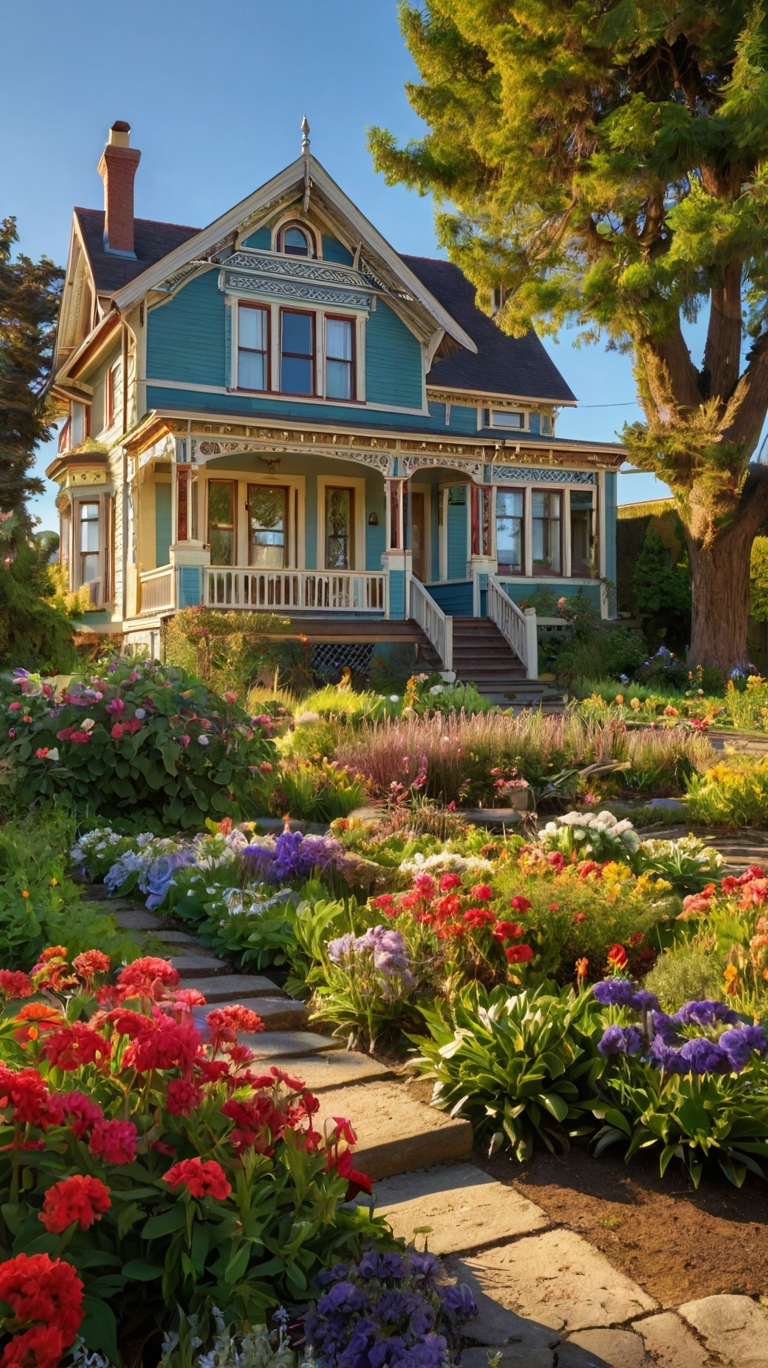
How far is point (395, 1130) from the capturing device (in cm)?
311

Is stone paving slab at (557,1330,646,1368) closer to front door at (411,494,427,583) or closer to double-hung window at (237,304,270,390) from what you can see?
double-hung window at (237,304,270,390)

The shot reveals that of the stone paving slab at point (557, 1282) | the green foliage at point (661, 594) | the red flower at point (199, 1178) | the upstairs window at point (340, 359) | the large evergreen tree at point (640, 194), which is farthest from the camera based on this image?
the green foliage at point (661, 594)

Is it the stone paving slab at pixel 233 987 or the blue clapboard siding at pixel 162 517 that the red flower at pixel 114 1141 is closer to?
the stone paving slab at pixel 233 987

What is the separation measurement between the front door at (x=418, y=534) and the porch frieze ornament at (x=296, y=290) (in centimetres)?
410

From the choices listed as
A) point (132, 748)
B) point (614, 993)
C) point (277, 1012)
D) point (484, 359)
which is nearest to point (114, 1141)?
point (614, 993)

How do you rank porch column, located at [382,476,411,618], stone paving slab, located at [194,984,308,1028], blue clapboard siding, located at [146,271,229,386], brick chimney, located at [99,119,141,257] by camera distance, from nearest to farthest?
1. stone paving slab, located at [194,984,308,1028]
2. blue clapboard siding, located at [146,271,229,386]
3. porch column, located at [382,476,411,618]
4. brick chimney, located at [99,119,141,257]

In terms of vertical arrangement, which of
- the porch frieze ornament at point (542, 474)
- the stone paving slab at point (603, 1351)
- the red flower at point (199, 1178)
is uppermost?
the porch frieze ornament at point (542, 474)

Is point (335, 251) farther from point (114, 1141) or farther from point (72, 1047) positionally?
point (114, 1141)

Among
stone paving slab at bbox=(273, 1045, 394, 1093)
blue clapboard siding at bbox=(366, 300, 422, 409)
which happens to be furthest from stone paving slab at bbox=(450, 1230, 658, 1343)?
blue clapboard siding at bbox=(366, 300, 422, 409)

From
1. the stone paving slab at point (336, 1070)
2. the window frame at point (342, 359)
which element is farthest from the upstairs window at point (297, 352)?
the stone paving slab at point (336, 1070)

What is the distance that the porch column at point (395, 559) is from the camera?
19.4 m

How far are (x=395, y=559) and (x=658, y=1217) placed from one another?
55.6 ft

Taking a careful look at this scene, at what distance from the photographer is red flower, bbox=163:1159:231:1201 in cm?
196

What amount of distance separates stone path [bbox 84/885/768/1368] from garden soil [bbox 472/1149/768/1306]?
0.06m
